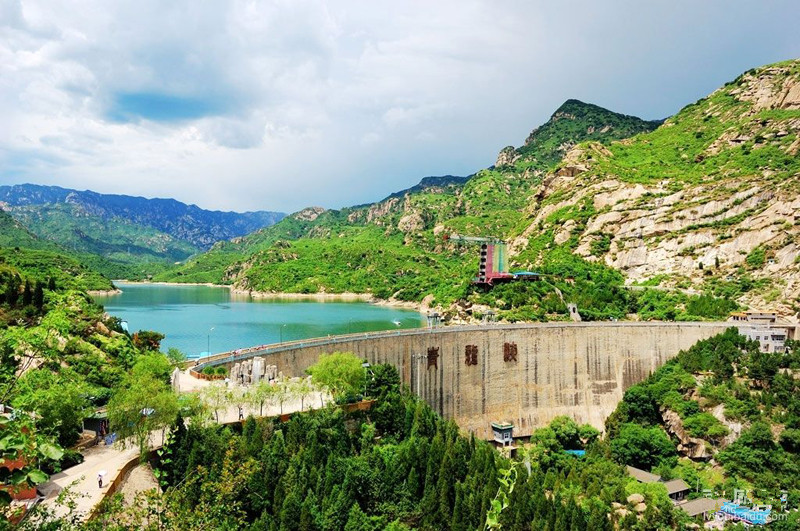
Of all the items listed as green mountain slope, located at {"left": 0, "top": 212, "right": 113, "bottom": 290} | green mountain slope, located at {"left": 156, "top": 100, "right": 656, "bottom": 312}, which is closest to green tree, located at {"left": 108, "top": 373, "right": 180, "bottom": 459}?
green mountain slope, located at {"left": 0, "top": 212, "right": 113, "bottom": 290}

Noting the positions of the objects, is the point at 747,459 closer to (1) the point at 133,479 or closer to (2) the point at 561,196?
(1) the point at 133,479

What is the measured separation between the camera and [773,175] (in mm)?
79875

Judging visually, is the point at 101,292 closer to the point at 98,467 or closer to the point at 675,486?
the point at 98,467

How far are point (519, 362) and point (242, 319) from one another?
6126cm

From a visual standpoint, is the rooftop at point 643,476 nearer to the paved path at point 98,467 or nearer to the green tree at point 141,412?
the paved path at point 98,467

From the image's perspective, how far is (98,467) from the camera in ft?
77.5

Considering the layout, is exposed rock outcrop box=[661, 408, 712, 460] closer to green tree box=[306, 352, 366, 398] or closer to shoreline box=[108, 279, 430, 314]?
green tree box=[306, 352, 366, 398]

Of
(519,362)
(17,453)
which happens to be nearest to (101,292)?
(519,362)

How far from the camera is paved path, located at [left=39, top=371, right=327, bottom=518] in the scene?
1986 cm

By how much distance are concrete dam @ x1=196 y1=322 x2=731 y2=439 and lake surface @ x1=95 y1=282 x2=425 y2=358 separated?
73.1ft

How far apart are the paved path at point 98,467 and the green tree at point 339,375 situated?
1.45m

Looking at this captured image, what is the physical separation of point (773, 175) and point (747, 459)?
55.6 metres

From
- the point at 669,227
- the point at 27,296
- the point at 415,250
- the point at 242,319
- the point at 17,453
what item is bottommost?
the point at 242,319

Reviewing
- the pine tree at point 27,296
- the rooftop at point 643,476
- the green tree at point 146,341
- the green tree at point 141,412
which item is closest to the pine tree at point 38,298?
the pine tree at point 27,296
